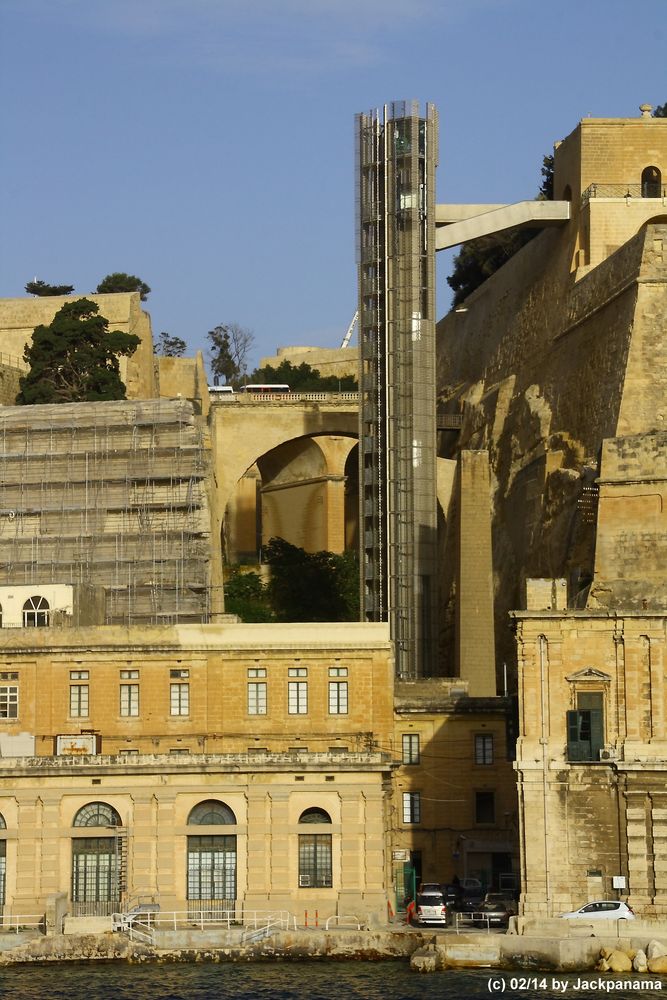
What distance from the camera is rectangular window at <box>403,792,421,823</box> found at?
54.9 meters

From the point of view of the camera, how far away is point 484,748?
183 feet

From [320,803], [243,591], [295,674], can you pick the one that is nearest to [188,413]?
[243,591]

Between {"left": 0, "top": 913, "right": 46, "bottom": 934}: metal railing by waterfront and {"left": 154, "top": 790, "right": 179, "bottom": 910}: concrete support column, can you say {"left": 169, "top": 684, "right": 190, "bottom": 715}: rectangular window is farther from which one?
{"left": 0, "top": 913, "right": 46, "bottom": 934}: metal railing by waterfront

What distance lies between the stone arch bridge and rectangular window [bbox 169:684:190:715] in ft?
74.7

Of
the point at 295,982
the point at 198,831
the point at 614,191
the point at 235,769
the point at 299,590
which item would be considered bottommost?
the point at 295,982

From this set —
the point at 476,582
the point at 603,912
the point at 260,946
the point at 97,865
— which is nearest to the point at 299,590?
the point at 476,582

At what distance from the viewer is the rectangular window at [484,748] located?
182 feet

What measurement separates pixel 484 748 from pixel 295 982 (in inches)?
553

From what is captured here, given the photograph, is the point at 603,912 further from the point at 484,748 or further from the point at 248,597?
the point at 248,597

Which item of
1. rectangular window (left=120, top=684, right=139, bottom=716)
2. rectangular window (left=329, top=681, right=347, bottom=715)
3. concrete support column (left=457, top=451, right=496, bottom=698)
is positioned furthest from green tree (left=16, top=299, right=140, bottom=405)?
rectangular window (left=329, top=681, right=347, bottom=715)

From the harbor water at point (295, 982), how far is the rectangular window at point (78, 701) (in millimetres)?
10933

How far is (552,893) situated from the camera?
45812 mm

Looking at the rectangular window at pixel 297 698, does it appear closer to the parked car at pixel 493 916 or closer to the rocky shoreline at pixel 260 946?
the parked car at pixel 493 916

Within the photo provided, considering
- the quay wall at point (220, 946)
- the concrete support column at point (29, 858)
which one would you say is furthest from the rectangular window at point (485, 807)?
the concrete support column at point (29, 858)
